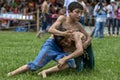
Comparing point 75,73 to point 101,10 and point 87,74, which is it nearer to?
point 87,74

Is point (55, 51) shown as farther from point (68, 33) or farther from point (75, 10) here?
point (75, 10)

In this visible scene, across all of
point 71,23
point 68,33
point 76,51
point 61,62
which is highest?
point 71,23

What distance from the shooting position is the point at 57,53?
699 cm

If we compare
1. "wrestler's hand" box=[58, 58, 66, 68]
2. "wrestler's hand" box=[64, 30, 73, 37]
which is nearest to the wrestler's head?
"wrestler's hand" box=[64, 30, 73, 37]

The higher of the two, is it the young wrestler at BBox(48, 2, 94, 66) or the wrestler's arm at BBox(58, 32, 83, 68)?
the young wrestler at BBox(48, 2, 94, 66)

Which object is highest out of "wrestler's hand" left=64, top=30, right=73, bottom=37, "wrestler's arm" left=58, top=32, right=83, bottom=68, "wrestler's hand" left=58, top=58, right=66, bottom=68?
"wrestler's hand" left=64, top=30, right=73, bottom=37

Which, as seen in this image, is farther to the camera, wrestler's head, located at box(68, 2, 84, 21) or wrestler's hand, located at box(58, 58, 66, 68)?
wrestler's head, located at box(68, 2, 84, 21)

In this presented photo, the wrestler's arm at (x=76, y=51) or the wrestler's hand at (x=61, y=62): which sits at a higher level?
the wrestler's arm at (x=76, y=51)

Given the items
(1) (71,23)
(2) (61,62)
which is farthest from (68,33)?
(2) (61,62)

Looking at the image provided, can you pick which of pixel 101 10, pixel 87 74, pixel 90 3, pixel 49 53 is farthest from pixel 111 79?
pixel 90 3

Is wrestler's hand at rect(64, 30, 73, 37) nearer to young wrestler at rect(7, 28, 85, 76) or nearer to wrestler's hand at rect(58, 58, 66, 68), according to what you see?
young wrestler at rect(7, 28, 85, 76)

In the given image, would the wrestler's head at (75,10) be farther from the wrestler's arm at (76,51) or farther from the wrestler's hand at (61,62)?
the wrestler's hand at (61,62)

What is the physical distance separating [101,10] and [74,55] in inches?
453

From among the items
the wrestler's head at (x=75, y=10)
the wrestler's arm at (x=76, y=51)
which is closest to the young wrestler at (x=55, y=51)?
the wrestler's arm at (x=76, y=51)
